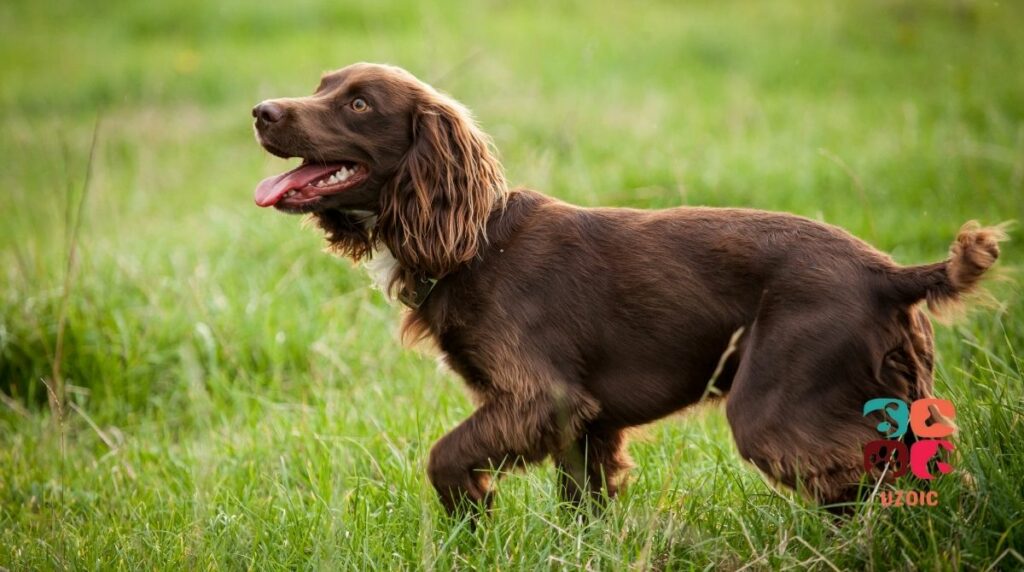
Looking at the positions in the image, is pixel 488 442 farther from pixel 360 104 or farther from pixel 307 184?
pixel 360 104

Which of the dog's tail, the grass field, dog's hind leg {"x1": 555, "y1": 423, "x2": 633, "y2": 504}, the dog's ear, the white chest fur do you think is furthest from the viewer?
the white chest fur

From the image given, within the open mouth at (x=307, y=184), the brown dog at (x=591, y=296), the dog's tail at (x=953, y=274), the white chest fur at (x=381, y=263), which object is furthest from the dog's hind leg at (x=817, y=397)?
the open mouth at (x=307, y=184)

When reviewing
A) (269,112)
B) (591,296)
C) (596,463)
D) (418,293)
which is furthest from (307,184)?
(596,463)

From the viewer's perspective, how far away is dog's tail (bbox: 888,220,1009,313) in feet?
8.78

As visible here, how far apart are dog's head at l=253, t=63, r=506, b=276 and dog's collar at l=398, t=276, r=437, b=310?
5 cm

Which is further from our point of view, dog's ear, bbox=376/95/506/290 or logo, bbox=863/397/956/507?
dog's ear, bbox=376/95/506/290

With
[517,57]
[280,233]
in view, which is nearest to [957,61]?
[517,57]

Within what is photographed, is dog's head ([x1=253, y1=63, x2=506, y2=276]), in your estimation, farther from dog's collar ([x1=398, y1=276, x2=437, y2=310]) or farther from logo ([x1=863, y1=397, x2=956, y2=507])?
logo ([x1=863, y1=397, x2=956, y2=507])

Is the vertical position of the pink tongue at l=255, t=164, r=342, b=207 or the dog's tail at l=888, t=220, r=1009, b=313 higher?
the pink tongue at l=255, t=164, r=342, b=207

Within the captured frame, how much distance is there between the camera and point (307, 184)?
323 cm

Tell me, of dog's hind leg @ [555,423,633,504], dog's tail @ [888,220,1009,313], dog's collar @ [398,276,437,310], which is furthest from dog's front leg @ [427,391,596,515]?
dog's tail @ [888,220,1009,313]

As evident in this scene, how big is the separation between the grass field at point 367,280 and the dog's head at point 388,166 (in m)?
0.55

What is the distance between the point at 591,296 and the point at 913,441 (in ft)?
3.40

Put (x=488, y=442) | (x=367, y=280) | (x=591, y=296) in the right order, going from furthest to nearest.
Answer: (x=367, y=280) < (x=591, y=296) < (x=488, y=442)
